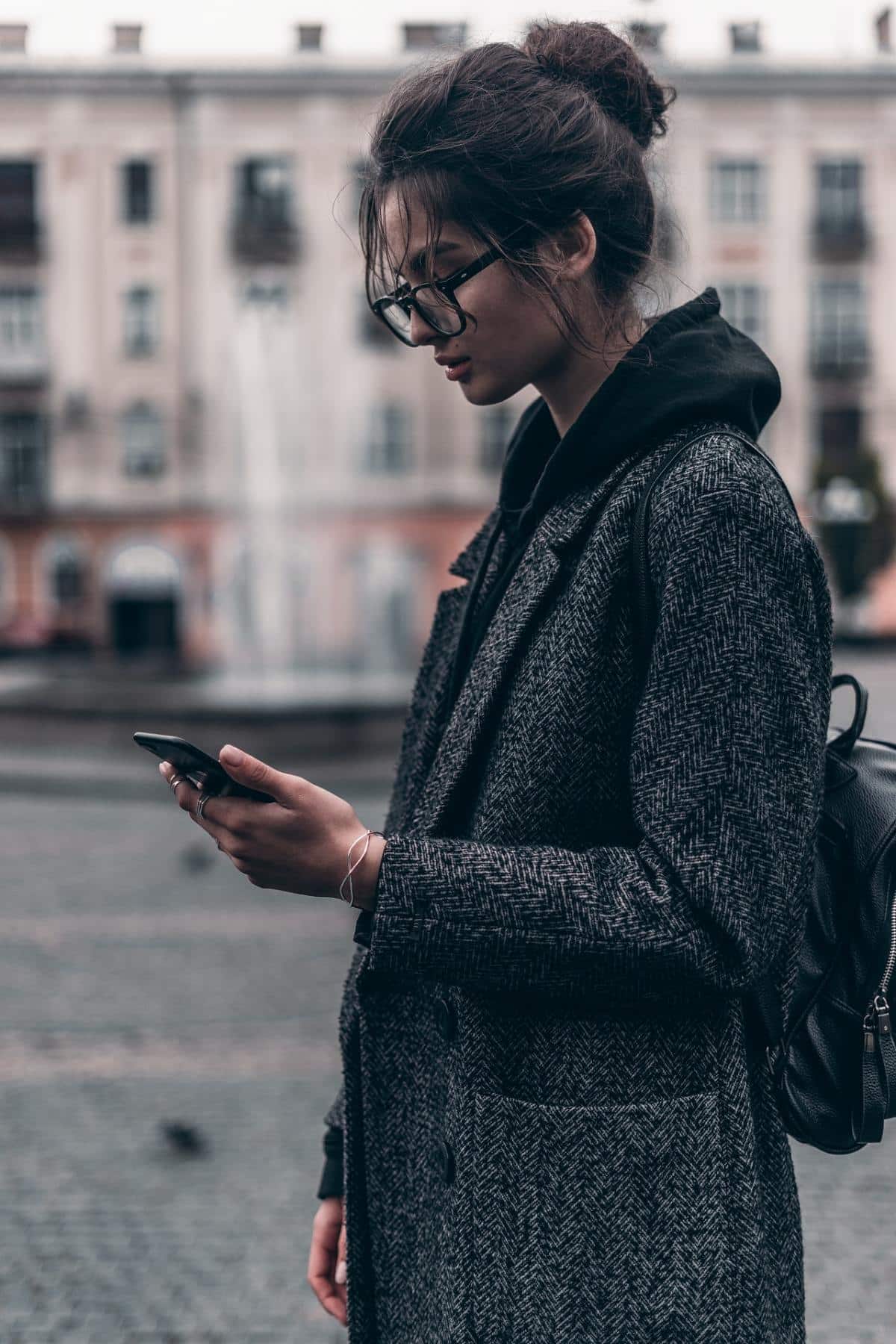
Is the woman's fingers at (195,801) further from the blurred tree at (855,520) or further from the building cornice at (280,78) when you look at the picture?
the building cornice at (280,78)

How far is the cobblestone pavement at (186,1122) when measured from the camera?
132 inches

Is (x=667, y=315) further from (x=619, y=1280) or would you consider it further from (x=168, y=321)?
(x=168, y=321)

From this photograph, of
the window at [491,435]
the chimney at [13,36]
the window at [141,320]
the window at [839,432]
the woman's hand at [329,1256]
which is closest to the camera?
the woman's hand at [329,1256]

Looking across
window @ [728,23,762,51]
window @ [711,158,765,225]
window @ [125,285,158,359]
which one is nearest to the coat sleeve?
window @ [125,285,158,359]

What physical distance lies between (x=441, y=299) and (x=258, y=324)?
1396 inches

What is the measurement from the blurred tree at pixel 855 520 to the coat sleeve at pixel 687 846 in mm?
33744

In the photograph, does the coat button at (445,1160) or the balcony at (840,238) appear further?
the balcony at (840,238)

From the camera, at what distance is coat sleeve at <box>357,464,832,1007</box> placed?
119cm

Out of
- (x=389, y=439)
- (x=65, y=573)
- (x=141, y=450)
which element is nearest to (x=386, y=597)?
(x=389, y=439)

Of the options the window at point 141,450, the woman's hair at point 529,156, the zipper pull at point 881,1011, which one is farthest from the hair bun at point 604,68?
the window at point 141,450

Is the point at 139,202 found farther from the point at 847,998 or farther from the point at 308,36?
the point at 847,998

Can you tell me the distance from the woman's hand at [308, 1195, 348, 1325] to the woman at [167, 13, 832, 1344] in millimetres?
244

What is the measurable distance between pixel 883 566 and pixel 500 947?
3490 cm

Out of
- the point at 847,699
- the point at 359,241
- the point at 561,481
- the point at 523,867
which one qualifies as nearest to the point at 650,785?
the point at 523,867
